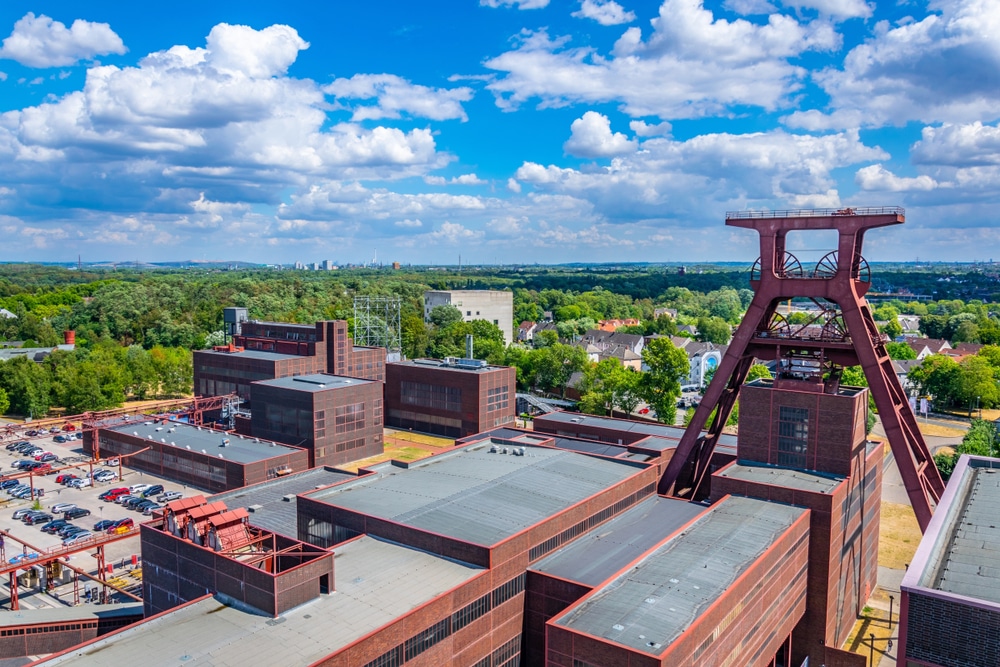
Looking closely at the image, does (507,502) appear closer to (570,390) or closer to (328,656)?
(328,656)

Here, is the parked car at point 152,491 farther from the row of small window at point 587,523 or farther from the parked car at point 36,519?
A: the row of small window at point 587,523

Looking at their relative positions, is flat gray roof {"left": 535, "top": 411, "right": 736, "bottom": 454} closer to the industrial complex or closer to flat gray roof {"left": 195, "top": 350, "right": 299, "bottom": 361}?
the industrial complex

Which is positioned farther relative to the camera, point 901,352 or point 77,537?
point 901,352

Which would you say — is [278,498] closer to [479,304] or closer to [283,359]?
[283,359]

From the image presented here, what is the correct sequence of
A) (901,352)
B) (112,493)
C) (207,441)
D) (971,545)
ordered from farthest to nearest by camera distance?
(901,352)
(207,441)
(112,493)
(971,545)

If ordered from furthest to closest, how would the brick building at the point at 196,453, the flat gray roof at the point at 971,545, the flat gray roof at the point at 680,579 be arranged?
the brick building at the point at 196,453 → the flat gray roof at the point at 680,579 → the flat gray roof at the point at 971,545

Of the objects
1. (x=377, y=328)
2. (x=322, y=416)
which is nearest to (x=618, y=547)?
(x=322, y=416)

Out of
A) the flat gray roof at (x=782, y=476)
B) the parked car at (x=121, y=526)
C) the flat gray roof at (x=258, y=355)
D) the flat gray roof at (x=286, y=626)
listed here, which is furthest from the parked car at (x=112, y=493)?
the flat gray roof at (x=782, y=476)
